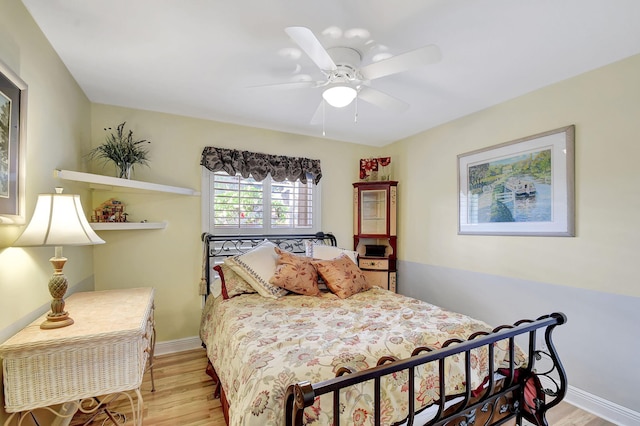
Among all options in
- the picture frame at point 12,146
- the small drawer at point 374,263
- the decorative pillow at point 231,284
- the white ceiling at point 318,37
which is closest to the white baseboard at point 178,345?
the decorative pillow at point 231,284

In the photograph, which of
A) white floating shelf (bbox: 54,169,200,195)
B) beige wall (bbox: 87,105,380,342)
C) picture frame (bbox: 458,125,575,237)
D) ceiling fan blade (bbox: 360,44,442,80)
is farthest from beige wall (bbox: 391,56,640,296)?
white floating shelf (bbox: 54,169,200,195)

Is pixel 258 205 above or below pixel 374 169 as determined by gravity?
below

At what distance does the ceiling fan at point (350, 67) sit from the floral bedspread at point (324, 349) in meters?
1.48

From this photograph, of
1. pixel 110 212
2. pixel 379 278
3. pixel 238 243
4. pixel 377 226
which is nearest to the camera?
pixel 110 212

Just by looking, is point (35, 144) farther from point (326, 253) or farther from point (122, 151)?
point (326, 253)

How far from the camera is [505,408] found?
1573mm

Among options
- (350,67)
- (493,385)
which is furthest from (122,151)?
(493,385)

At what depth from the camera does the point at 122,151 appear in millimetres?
2596

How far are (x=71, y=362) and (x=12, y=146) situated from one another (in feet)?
3.49

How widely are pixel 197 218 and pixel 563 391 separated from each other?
10.4ft

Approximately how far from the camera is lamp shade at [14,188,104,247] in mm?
1391

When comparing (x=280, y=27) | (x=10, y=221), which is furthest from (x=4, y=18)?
(x=280, y=27)

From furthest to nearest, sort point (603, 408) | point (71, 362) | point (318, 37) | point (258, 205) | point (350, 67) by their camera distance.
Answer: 1. point (258, 205)
2. point (603, 408)
3. point (350, 67)
4. point (318, 37)
5. point (71, 362)

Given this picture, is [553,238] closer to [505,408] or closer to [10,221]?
[505,408]
